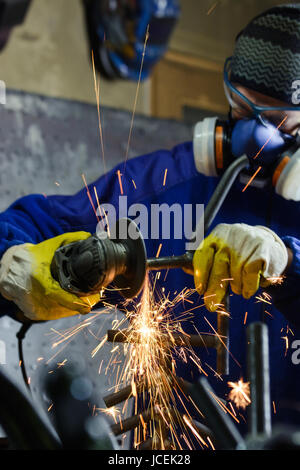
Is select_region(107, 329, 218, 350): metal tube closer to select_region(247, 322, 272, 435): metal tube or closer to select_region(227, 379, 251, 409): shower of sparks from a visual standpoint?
select_region(247, 322, 272, 435): metal tube

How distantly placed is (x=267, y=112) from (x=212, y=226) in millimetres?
337

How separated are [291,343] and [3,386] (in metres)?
0.84

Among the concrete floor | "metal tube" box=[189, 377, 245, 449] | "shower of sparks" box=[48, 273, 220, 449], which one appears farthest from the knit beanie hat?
the concrete floor

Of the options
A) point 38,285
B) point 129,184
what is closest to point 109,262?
point 38,285

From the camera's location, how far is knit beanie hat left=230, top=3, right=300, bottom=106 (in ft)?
4.18

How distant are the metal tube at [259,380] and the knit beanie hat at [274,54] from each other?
2.53 ft

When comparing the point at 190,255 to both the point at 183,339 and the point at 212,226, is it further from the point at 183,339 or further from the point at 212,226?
the point at 212,226

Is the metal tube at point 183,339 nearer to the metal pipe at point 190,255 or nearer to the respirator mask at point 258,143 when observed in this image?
the metal pipe at point 190,255

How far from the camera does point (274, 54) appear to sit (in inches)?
50.6

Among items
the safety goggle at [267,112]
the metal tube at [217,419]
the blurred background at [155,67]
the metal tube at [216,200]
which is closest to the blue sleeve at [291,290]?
the metal tube at [216,200]

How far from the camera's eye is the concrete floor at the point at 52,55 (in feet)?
7.34

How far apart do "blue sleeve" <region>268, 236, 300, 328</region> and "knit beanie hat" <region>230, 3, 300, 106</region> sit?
0.39 metres
